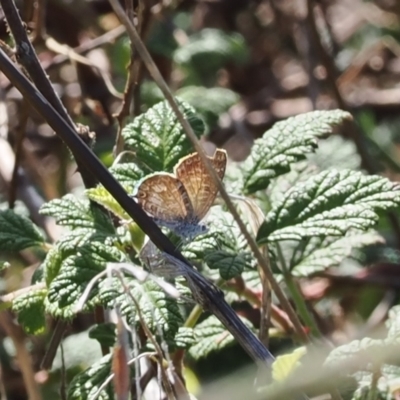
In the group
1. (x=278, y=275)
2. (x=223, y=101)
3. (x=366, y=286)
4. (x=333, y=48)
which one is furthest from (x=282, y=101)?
(x=278, y=275)

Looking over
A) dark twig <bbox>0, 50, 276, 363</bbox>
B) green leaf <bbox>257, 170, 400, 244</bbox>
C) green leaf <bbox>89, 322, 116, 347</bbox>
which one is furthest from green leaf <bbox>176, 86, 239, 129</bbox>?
dark twig <bbox>0, 50, 276, 363</bbox>

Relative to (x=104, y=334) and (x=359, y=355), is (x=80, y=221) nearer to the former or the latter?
(x=104, y=334)

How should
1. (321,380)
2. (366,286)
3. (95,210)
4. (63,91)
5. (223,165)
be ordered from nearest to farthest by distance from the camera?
(321,380) → (223,165) → (95,210) → (366,286) → (63,91)

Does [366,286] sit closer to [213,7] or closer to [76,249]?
[76,249]

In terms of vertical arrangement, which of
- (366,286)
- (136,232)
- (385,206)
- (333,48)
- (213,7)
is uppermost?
(213,7)

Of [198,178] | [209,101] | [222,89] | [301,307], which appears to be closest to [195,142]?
[198,178]

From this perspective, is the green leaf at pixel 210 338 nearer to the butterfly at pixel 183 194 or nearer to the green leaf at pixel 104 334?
the green leaf at pixel 104 334

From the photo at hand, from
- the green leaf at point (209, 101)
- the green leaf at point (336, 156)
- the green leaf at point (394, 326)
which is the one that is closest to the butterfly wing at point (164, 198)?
the green leaf at point (394, 326)

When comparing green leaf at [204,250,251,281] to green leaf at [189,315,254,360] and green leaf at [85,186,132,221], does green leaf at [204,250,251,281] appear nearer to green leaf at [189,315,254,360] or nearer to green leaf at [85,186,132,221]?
green leaf at [85,186,132,221]

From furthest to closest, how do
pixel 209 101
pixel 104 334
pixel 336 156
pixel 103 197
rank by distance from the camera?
pixel 209 101 < pixel 336 156 < pixel 104 334 < pixel 103 197
